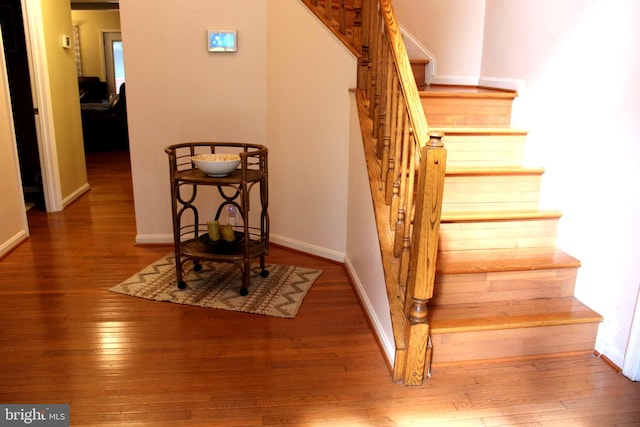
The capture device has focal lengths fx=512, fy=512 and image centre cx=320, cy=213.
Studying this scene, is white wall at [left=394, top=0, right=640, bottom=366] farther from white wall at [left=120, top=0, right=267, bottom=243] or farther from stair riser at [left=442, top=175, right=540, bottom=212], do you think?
white wall at [left=120, top=0, right=267, bottom=243]

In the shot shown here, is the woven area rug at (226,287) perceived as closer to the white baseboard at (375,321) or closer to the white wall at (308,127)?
the white baseboard at (375,321)

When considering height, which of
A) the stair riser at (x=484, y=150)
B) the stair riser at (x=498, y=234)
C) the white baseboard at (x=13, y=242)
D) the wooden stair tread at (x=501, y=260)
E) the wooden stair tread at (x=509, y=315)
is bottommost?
the white baseboard at (x=13, y=242)

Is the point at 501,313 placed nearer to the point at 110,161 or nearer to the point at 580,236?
the point at 580,236

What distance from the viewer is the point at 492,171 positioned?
2.63m

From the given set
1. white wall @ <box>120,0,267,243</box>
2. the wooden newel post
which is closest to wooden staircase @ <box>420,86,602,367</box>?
the wooden newel post

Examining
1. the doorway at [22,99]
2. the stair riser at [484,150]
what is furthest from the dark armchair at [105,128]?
the stair riser at [484,150]

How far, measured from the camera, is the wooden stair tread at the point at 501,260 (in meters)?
2.32

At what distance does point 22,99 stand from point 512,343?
4.42 meters

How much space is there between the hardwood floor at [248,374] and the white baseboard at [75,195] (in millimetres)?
1912

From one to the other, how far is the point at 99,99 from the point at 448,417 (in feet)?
32.6

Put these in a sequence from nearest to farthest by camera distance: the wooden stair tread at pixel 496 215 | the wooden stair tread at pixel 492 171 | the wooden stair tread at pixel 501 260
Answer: the wooden stair tread at pixel 501 260
the wooden stair tread at pixel 496 215
the wooden stair tread at pixel 492 171

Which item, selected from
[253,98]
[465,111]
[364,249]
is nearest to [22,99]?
[253,98]

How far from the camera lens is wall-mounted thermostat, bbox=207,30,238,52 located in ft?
11.0

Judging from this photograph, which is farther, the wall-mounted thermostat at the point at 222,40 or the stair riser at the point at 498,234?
the wall-mounted thermostat at the point at 222,40
